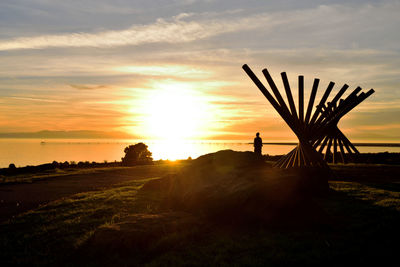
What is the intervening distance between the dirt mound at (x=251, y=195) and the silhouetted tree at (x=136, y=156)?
87.9 feet

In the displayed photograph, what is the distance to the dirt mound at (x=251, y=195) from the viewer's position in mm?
8133

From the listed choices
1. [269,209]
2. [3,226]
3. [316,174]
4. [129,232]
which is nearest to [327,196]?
[316,174]

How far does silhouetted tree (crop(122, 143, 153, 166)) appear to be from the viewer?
3595cm

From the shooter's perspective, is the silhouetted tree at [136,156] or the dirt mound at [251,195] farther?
the silhouetted tree at [136,156]

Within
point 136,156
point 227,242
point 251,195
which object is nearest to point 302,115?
point 251,195

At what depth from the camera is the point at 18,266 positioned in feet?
20.6

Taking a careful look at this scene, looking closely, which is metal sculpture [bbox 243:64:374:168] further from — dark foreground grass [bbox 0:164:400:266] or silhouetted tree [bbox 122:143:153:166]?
silhouetted tree [bbox 122:143:153:166]

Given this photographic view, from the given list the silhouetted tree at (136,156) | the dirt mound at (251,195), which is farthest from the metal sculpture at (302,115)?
the silhouetted tree at (136,156)

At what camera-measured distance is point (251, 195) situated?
8156mm

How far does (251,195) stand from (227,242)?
5.43 ft

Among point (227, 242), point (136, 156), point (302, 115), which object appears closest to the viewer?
point (227, 242)

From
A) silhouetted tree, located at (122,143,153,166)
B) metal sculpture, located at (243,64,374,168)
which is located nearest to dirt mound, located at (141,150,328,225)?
metal sculpture, located at (243,64,374,168)

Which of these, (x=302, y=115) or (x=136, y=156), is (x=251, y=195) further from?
(x=136, y=156)

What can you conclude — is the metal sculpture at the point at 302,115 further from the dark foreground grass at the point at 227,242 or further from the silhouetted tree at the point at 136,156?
the silhouetted tree at the point at 136,156
